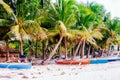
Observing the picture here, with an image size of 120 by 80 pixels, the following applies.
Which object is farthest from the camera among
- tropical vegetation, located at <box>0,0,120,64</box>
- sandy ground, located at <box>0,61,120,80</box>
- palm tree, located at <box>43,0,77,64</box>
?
palm tree, located at <box>43,0,77,64</box>

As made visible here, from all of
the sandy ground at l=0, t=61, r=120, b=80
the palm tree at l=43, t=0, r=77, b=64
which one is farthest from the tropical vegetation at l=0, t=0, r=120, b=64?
the sandy ground at l=0, t=61, r=120, b=80

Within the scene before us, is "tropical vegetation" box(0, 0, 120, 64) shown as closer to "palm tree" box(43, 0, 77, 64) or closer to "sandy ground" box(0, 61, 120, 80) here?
"palm tree" box(43, 0, 77, 64)

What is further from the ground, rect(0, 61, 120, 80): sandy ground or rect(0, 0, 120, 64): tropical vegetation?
rect(0, 0, 120, 64): tropical vegetation

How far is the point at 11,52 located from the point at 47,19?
5531 millimetres

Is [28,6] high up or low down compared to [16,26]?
up

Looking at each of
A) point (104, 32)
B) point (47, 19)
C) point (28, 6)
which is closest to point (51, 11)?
point (47, 19)

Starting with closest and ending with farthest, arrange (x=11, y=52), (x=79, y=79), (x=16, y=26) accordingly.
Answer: (x=79, y=79), (x=16, y=26), (x=11, y=52)

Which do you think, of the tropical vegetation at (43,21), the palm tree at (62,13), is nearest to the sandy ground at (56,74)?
the tropical vegetation at (43,21)

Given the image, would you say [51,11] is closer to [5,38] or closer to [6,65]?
[5,38]

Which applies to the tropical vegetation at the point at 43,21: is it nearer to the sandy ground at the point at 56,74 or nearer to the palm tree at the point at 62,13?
the palm tree at the point at 62,13

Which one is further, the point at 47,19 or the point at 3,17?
the point at 47,19

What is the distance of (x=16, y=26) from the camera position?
20609mm

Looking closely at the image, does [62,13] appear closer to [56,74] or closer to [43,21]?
[43,21]

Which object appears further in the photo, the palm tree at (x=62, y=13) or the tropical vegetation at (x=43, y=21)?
the palm tree at (x=62, y=13)
